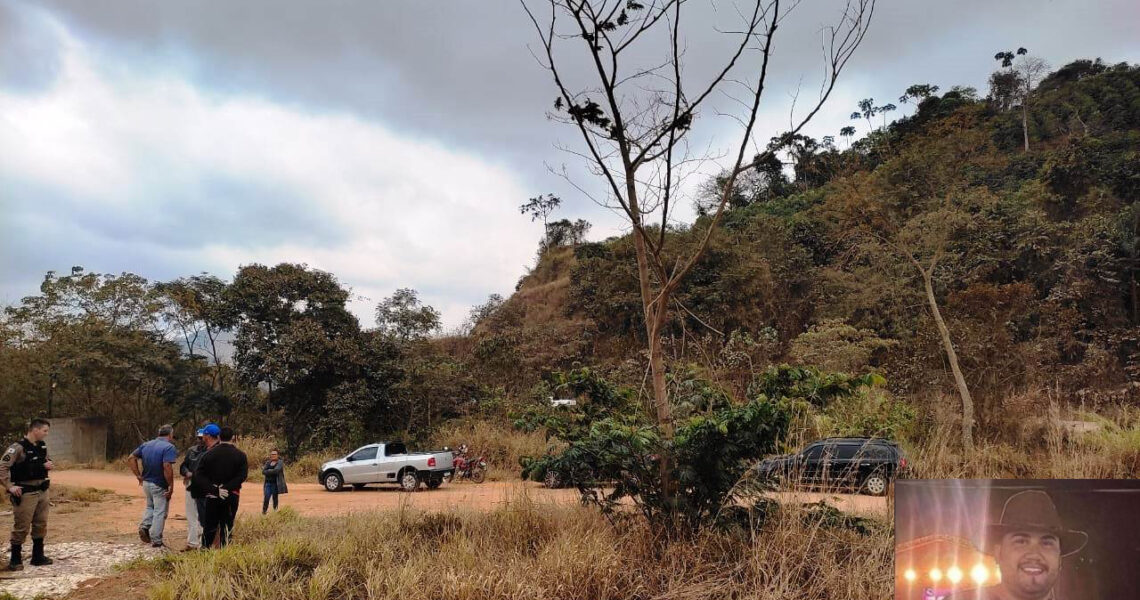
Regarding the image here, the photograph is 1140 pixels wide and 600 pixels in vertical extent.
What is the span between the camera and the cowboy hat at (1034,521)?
7.42 feet

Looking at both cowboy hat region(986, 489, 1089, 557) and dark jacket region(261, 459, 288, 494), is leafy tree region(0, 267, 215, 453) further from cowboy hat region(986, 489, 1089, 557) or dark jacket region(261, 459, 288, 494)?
cowboy hat region(986, 489, 1089, 557)

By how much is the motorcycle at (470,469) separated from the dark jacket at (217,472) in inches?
445

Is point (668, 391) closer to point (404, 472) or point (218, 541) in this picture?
point (218, 541)

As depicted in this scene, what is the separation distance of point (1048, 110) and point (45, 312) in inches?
2285

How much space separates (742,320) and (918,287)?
6321 mm

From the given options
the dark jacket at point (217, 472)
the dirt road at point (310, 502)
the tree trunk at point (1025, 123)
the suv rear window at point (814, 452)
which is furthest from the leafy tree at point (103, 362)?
the tree trunk at point (1025, 123)

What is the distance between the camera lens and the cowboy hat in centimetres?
226

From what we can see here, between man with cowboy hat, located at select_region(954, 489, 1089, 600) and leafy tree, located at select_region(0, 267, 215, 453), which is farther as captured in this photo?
leafy tree, located at select_region(0, 267, 215, 453)

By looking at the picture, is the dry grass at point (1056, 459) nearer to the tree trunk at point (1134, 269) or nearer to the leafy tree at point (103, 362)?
the tree trunk at point (1134, 269)

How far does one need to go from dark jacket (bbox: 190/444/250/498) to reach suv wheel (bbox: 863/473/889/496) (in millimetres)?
5864

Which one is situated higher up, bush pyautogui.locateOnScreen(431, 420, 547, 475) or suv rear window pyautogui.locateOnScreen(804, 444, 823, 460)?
suv rear window pyautogui.locateOnScreen(804, 444, 823, 460)

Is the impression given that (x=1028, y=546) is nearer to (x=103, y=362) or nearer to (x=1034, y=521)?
(x=1034, y=521)

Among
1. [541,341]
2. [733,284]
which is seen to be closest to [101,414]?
[541,341]

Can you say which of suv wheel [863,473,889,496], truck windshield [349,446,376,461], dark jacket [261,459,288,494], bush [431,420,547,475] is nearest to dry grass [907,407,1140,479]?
suv wheel [863,473,889,496]
